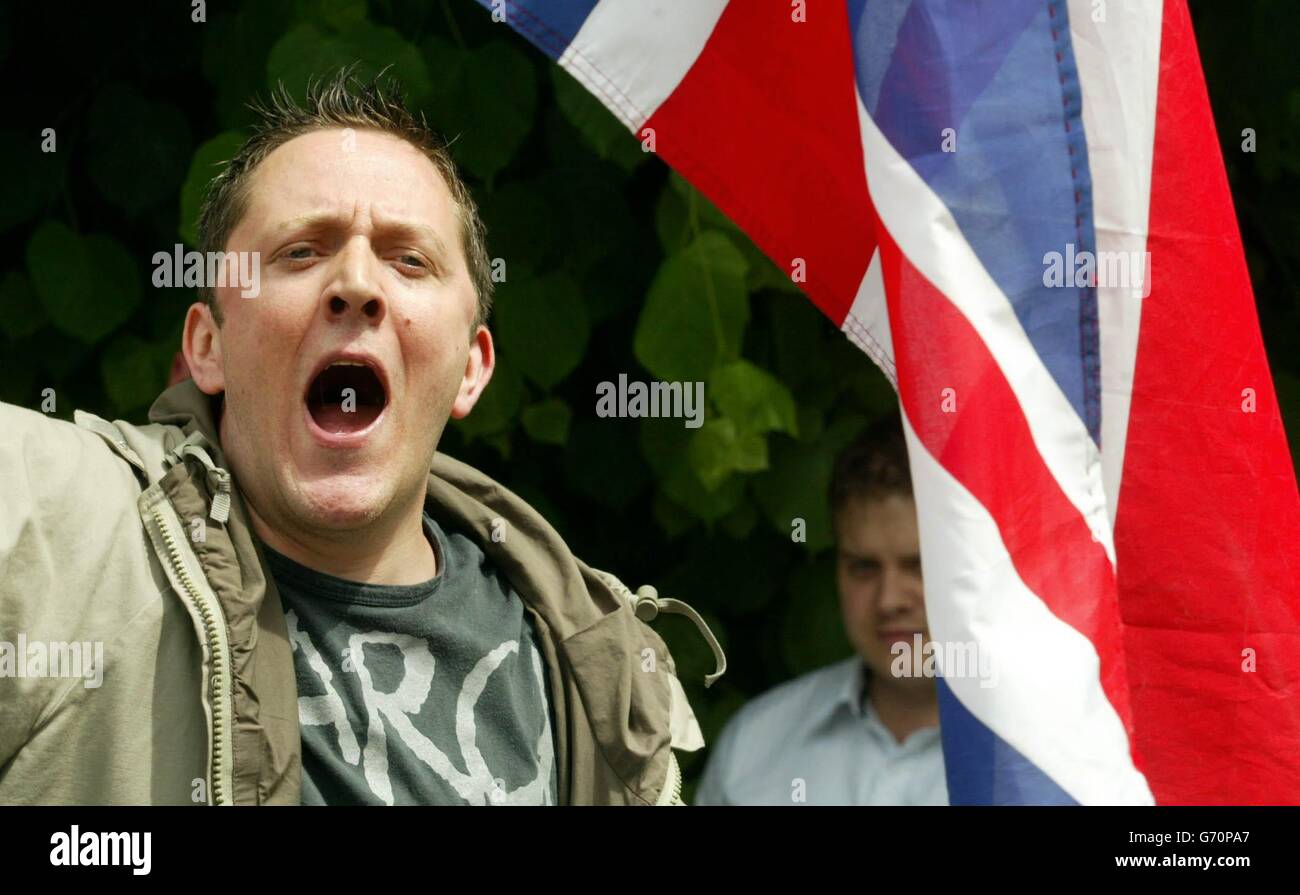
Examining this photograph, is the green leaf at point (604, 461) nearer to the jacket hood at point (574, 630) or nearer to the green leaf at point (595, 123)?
the green leaf at point (595, 123)

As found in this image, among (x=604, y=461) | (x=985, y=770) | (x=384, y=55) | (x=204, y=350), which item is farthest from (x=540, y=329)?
(x=985, y=770)

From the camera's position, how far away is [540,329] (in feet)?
6.63

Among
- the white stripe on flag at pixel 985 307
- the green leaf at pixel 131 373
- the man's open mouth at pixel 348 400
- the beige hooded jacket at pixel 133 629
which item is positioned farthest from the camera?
the green leaf at pixel 131 373

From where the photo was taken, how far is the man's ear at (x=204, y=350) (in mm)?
1507

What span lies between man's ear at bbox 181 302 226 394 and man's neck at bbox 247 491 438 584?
0.41 feet

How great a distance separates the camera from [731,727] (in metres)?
2.17

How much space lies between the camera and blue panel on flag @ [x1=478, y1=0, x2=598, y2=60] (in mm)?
1465

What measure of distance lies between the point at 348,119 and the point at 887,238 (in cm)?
52

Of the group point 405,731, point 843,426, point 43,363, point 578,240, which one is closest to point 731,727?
point 843,426

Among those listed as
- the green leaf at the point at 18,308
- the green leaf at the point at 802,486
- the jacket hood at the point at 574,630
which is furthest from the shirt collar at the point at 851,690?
the green leaf at the point at 18,308

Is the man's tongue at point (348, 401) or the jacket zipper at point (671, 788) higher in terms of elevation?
the man's tongue at point (348, 401)

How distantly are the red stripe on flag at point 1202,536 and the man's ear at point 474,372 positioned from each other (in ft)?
2.00

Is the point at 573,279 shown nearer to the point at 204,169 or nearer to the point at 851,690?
the point at 204,169

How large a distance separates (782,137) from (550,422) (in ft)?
2.22
